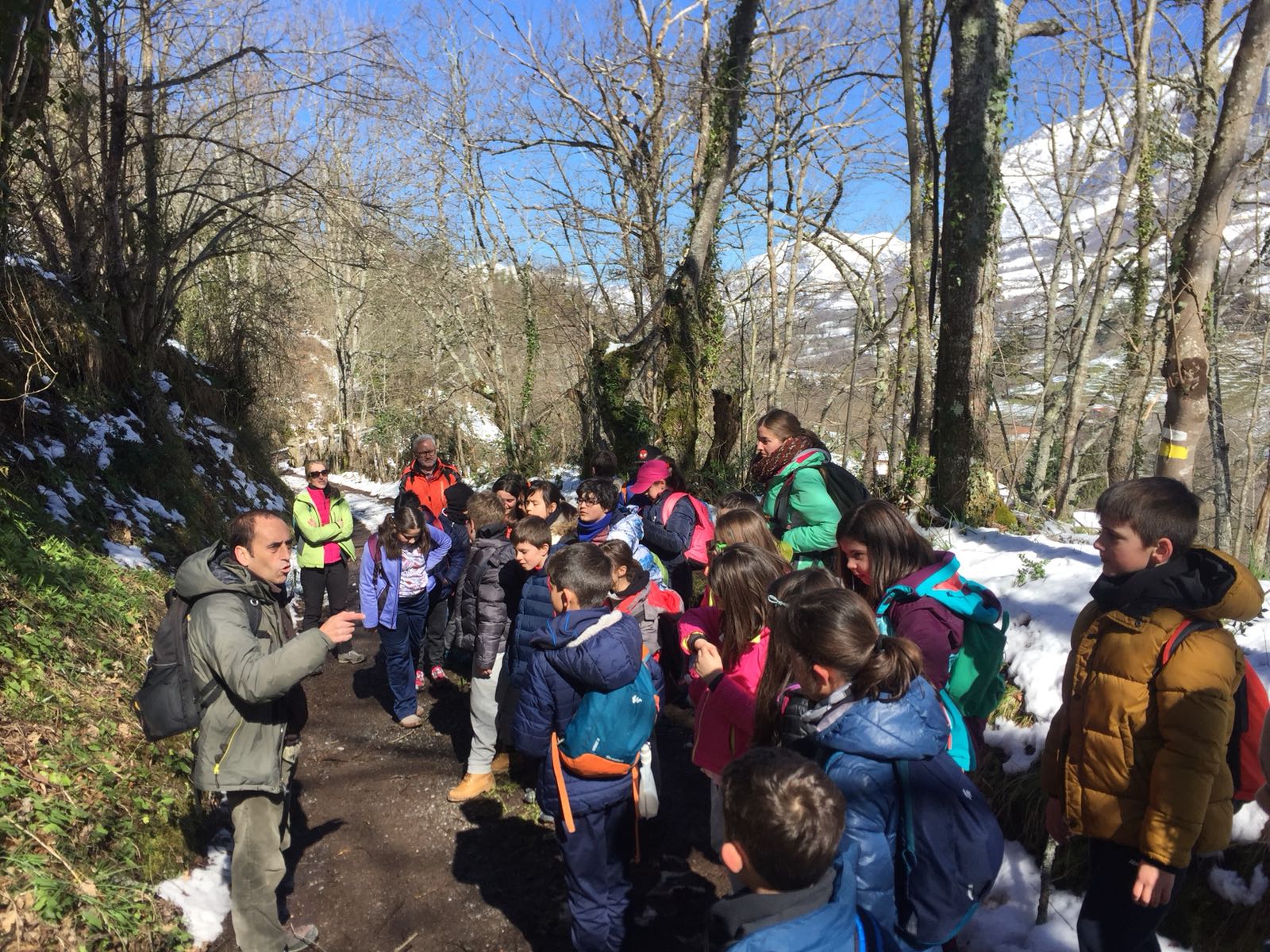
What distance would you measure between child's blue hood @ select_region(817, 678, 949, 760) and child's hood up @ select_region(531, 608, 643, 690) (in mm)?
1054

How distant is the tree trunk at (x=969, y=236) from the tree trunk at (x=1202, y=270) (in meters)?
1.38

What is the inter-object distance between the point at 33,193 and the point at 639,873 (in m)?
7.83

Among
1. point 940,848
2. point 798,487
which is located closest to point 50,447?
point 798,487

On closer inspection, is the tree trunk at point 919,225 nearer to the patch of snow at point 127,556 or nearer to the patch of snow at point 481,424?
the patch of snow at point 127,556

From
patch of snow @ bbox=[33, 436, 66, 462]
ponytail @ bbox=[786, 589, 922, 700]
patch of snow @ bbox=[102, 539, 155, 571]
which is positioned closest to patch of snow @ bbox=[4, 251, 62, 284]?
patch of snow @ bbox=[33, 436, 66, 462]

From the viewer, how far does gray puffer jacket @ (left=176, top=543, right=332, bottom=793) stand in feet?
9.20

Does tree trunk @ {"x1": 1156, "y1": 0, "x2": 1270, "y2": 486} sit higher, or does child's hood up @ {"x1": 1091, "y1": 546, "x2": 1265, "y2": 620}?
tree trunk @ {"x1": 1156, "y1": 0, "x2": 1270, "y2": 486}

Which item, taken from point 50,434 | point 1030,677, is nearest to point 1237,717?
point 1030,677

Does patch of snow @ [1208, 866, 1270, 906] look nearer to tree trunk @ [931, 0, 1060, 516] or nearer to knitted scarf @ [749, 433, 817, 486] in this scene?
knitted scarf @ [749, 433, 817, 486]

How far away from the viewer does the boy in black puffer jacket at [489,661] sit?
4574 millimetres

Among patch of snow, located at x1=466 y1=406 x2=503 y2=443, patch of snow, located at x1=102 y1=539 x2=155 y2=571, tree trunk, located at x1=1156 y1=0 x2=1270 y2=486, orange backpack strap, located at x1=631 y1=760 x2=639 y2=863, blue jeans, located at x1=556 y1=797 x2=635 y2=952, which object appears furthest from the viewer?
patch of snow, located at x1=466 y1=406 x2=503 y2=443

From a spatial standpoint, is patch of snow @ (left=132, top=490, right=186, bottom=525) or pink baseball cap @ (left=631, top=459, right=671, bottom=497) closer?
pink baseball cap @ (left=631, top=459, right=671, bottom=497)

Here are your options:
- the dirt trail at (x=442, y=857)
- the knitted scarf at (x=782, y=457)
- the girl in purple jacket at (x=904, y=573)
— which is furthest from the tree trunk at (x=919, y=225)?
the girl in purple jacket at (x=904, y=573)

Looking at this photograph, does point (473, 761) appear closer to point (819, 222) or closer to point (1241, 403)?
point (819, 222)
